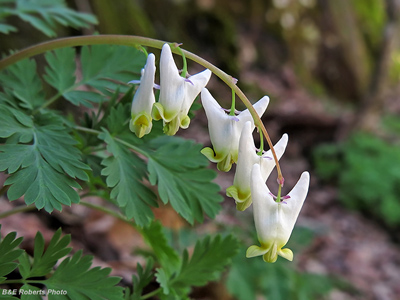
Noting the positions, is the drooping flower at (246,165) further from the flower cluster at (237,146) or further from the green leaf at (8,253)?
the green leaf at (8,253)

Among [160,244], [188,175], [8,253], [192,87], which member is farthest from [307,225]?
[8,253]

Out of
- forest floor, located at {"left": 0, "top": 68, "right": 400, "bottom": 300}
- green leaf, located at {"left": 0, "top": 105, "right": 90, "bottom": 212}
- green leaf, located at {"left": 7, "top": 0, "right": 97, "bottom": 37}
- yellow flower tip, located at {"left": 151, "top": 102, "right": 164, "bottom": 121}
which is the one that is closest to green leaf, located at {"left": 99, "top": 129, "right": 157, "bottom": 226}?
green leaf, located at {"left": 0, "top": 105, "right": 90, "bottom": 212}

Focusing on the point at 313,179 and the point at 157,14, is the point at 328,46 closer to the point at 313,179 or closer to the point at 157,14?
the point at 313,179

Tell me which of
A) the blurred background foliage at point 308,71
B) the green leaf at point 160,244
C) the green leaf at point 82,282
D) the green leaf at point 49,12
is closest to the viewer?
the green leaf at point 82,282

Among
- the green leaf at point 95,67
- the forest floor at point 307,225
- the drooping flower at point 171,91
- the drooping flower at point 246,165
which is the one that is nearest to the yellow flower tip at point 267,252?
the drooping flower at point 246,165

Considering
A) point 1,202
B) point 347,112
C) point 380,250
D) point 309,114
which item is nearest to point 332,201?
point 380,250
